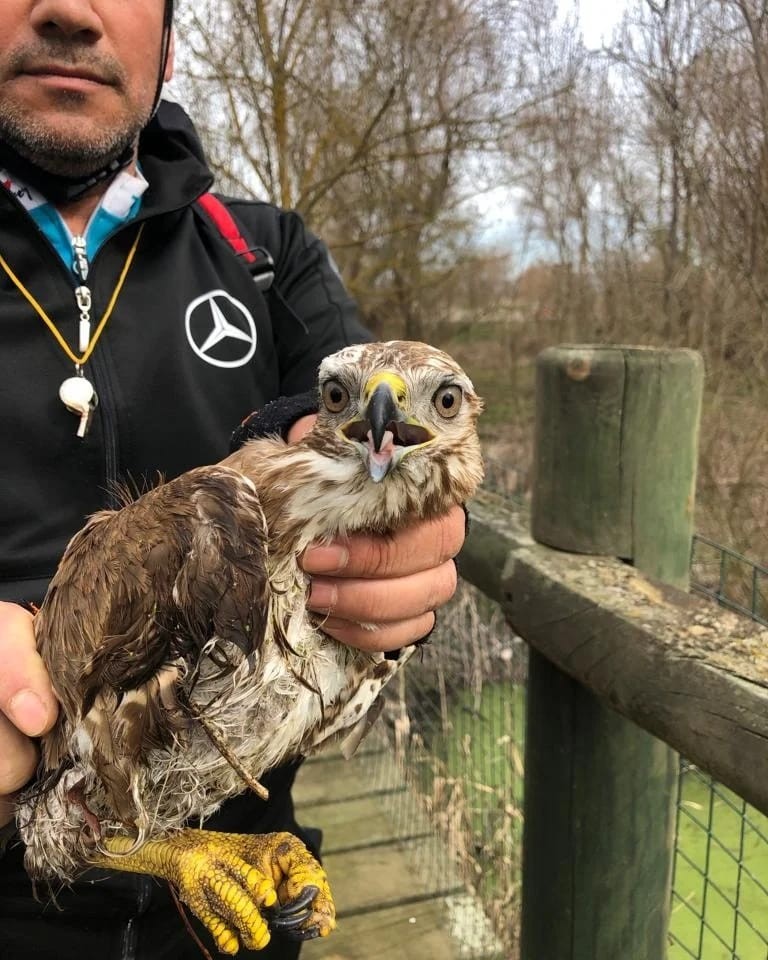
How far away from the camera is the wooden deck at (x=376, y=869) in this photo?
3537 mm

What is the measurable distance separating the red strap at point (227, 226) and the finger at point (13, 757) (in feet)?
5.57

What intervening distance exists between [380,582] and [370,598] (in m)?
0.05

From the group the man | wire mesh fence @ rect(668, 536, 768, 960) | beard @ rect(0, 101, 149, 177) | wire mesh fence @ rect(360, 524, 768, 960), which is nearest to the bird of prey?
the man

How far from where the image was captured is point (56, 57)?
2.40 meters

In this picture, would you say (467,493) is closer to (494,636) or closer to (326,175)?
(494,636)

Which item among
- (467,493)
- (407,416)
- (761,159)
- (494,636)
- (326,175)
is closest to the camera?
(407,416)

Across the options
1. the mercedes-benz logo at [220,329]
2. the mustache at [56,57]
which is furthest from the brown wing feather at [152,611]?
the mustache at [56,57]

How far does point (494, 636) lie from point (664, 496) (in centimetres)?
478

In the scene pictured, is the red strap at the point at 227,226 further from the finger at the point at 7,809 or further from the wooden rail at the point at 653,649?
the finger at the point at 7,809

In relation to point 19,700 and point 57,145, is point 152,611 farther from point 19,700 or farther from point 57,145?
point 57,145

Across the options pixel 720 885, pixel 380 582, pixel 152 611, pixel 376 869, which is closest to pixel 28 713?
pixel 152 611

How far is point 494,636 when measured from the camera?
22.6ft

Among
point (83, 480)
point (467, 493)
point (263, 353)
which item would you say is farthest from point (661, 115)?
point (83, 480)

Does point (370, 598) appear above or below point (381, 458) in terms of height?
below
